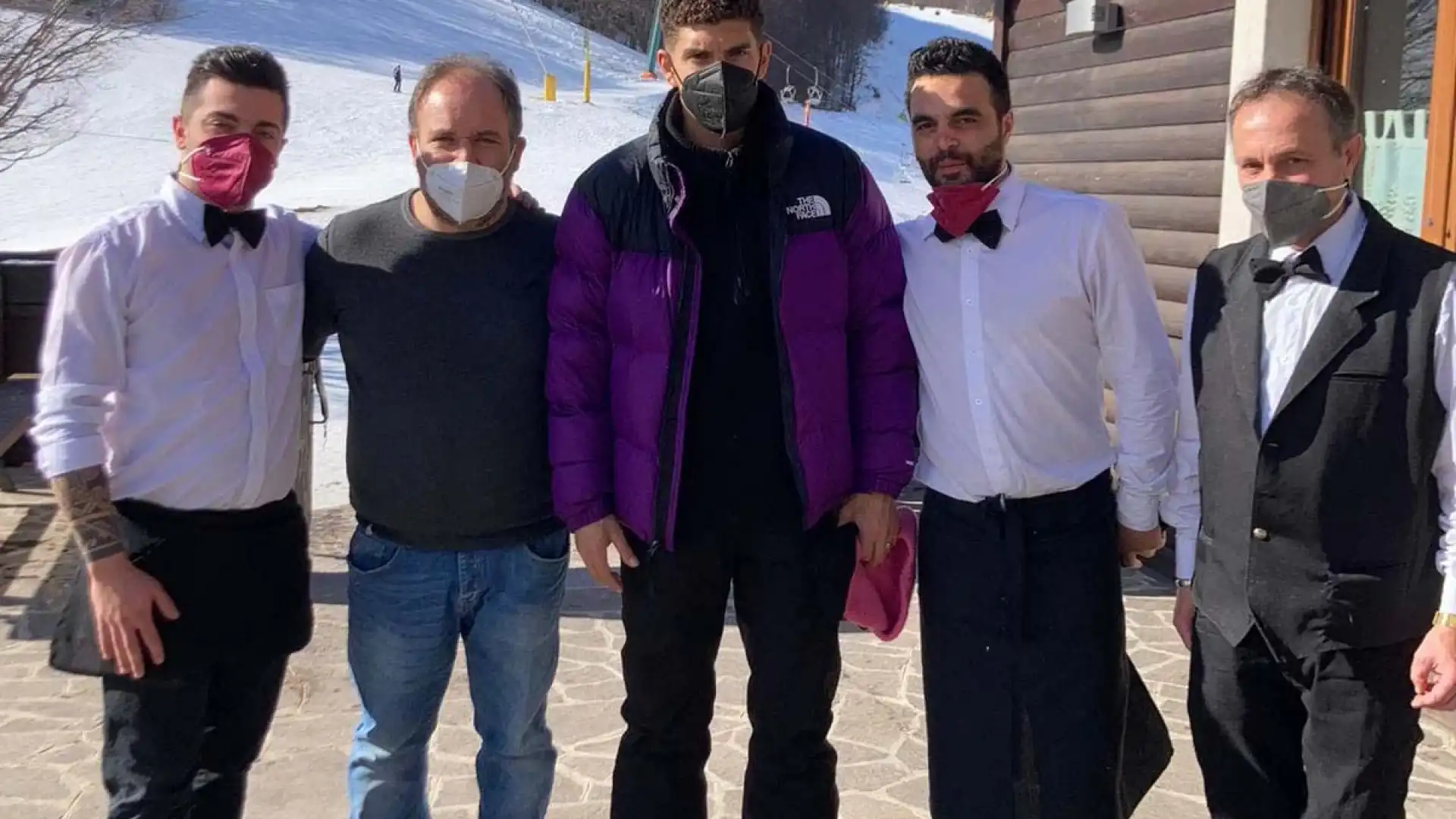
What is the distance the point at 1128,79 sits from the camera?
604 cm

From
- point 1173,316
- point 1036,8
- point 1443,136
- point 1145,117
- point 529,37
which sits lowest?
point 1173,316

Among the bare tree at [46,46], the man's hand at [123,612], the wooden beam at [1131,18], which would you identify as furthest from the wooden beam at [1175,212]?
the bare tree at [46,46]

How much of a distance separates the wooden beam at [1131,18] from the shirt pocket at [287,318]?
4.18m

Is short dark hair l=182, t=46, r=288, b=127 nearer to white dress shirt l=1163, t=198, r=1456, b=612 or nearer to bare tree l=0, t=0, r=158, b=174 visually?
white dress shirt l=1163, t=198, r=1456, b=612

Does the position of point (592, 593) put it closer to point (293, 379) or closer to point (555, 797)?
point (555, 797)

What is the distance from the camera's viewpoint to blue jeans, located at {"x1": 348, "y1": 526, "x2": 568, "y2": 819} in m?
2.63

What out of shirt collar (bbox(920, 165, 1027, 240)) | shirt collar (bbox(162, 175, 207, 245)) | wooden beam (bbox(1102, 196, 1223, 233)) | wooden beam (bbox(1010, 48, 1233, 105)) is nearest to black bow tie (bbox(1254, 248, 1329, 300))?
shirt collar (bbox(920, 165, 1027, 240))

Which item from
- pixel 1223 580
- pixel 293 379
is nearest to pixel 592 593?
pixel 293 379

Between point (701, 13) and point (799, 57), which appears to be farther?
point (799, 57)

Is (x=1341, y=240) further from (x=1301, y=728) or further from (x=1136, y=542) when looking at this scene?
(x=1301, y=728)

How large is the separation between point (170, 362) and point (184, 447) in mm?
163

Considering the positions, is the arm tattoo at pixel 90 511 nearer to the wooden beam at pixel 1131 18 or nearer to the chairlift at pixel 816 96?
the wooden beam at pixel 1131 18

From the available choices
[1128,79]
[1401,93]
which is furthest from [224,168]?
[1128,79]

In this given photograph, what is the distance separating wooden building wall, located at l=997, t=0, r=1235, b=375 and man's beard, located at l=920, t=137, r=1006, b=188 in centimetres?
320
